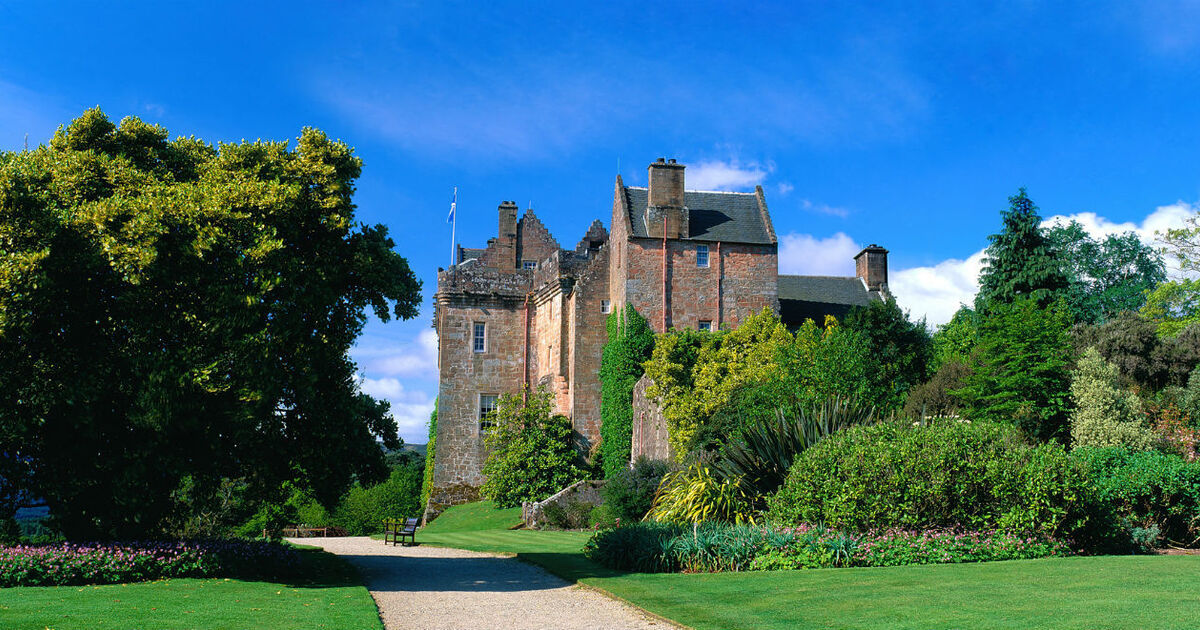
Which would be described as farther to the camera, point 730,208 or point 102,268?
point 730,208

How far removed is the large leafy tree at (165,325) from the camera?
13797 millimetres

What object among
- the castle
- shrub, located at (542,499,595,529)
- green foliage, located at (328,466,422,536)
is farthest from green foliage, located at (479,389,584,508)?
green foliage, located at (328,466,422,536)

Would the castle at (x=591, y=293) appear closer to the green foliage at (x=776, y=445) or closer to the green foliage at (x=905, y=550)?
the green foliage at (x=776, y=445)

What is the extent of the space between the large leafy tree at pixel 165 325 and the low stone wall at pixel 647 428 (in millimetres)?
17200

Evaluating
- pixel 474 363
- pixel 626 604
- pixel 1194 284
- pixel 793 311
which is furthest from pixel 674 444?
pixel 1194 284

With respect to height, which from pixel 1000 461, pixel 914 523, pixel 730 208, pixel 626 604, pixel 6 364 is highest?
pixel 730 208

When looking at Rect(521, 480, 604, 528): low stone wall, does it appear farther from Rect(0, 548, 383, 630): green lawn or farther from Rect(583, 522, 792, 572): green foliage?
Rect(0, 548, 383, 630): green lawn

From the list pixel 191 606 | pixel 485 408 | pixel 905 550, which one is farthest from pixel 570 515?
pixel 191 606

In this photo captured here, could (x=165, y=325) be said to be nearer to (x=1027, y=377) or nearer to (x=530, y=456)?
(x=1027, y=377)

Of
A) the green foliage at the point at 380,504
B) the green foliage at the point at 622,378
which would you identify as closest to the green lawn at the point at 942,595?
the green foliage at the point at 622,378

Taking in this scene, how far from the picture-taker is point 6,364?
13.7m

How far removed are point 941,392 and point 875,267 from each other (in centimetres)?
1682

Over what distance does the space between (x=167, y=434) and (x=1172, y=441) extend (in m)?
22.5

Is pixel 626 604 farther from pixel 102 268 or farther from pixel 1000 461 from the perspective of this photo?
pixel 102 268
